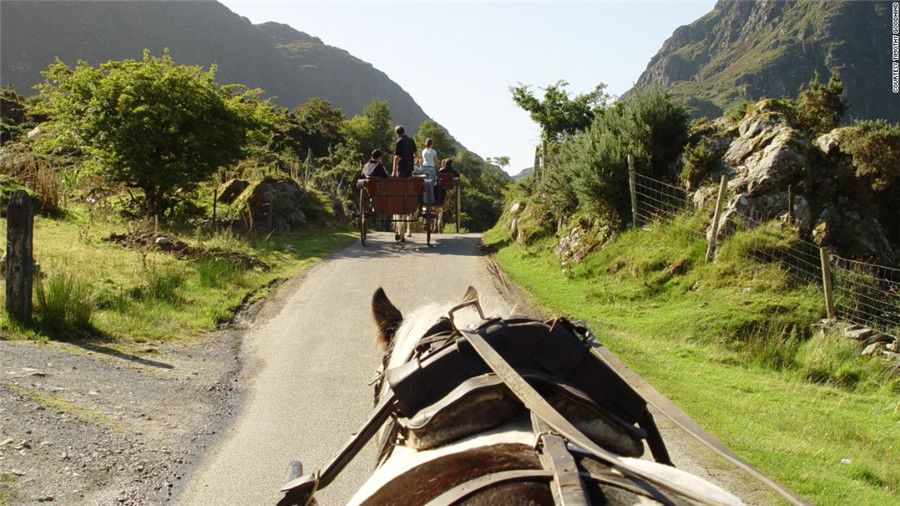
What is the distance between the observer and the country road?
4.48 meters

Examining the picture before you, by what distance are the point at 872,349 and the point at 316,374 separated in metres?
5.93

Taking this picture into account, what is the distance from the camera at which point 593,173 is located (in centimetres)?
1222

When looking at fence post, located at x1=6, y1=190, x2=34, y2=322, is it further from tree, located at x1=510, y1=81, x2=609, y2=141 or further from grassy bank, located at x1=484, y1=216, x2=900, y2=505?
tree, located at x1=510, y1=81, x2=609, y2=141

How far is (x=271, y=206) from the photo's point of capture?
16391 mm

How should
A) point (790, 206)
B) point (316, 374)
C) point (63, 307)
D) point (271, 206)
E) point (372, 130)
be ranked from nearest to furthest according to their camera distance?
point (316, 374), point (63, 307), point (790, 206), point (271, 206), point (372, 130)

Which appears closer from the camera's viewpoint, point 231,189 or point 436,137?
point 231,189

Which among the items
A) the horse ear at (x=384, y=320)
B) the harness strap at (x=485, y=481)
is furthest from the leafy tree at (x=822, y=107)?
the harness strap at (x=485, y=481)

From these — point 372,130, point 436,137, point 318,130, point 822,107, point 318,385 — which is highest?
point 436,137

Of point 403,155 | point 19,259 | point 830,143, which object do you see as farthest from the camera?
point 403,155

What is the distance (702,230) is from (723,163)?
130cm

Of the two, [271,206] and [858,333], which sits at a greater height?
[271,206]

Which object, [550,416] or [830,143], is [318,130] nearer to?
[830,143]

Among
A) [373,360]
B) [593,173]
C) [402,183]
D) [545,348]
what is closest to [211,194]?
[402,183]

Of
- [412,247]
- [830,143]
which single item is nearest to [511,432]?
[830,143]
